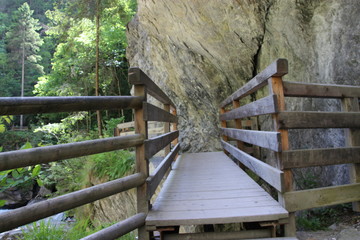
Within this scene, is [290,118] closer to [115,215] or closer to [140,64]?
[115,215]

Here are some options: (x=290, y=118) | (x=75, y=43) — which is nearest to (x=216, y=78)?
(x=290, y=118)

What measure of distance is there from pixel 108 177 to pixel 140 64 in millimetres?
7320

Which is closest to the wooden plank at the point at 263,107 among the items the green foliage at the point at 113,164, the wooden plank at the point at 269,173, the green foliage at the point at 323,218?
the wooden plank at the point at 269,173

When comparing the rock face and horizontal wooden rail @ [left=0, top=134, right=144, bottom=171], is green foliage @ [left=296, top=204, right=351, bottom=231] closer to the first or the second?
the rock face

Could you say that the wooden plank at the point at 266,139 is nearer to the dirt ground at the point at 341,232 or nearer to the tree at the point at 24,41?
the dirt ground at the point at 341,232

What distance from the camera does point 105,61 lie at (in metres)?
17.4

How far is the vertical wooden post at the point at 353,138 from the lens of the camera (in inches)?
111

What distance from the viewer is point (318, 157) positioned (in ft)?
8.28

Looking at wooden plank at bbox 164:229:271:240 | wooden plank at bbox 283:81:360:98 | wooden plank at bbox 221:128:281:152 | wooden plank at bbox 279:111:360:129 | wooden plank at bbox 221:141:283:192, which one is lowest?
wooden plank at bbox 164:229:271:240

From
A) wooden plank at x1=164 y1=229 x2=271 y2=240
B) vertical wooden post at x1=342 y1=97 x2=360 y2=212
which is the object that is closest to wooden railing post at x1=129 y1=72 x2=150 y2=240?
wooden plank at x1=164 y1=229 x2=271 y2=240

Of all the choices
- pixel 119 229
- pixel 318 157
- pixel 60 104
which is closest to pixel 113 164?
pixel 119 229

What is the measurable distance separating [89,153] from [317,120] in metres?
2.22

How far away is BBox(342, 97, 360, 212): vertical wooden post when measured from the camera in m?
2.82

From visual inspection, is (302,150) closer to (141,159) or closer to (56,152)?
(141,159)
